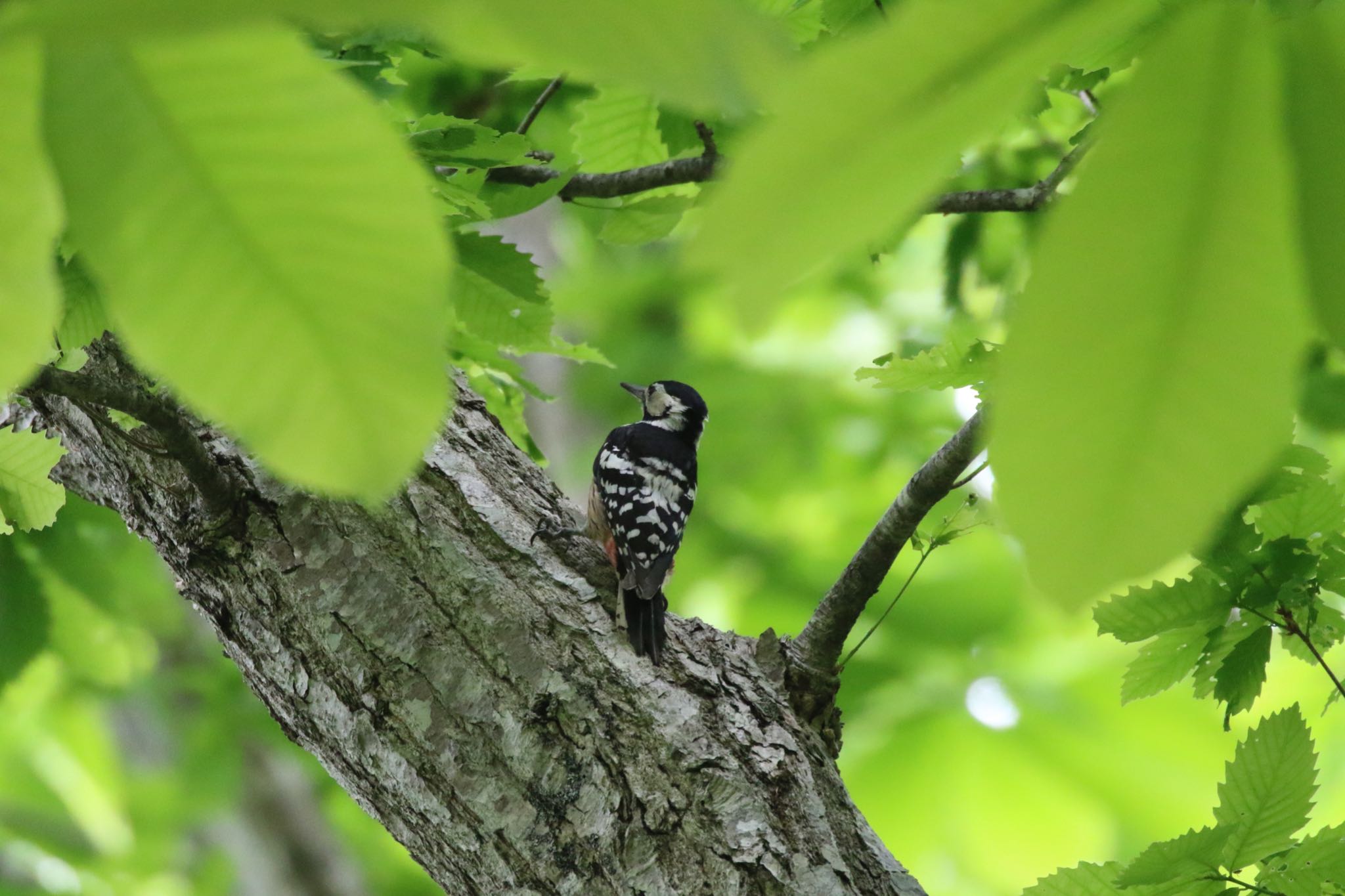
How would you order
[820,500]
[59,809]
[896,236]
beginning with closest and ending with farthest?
[896,236] → [59,809] → [820,500]

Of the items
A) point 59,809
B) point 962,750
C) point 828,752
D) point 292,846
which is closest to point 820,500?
point 962,750

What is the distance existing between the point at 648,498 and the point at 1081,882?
2.10 m

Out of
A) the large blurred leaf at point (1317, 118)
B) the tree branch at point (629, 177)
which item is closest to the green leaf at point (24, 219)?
the large blurred leaf at point (1317, 118)

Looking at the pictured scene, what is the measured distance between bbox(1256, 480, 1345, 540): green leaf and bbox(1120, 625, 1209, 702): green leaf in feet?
0.70

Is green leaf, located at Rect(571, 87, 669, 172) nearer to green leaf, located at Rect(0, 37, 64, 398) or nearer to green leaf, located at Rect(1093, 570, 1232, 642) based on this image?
green leaf, located at Rect(1093, 570, 1232, 642)

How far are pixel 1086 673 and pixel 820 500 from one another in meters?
3.21

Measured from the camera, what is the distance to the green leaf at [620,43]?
301 mm

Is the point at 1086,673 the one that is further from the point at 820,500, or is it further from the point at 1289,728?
A: the point at 1289,728

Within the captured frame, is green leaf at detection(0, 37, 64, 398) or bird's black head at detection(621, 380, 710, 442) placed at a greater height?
bird's black head at detection(621, 380, 710, 442)

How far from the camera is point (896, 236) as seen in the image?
8.79 feet

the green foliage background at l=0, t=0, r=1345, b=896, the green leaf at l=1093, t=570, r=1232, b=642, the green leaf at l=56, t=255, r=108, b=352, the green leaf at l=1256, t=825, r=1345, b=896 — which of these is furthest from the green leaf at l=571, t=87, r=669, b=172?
the green leaf at l=1256, t=825, r=1345, b=896

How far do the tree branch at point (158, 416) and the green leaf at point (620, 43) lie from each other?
1.25 m

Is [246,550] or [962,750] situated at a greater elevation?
[962,750]

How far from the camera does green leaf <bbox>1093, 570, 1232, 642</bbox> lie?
1761 mm
